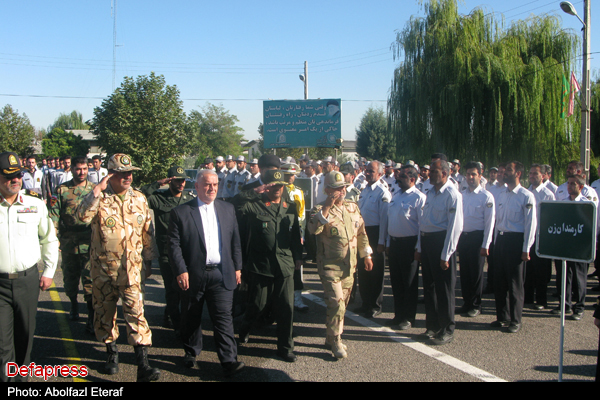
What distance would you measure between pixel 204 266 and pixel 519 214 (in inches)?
171

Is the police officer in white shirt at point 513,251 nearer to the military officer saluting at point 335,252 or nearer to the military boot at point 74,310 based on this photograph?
the military officer saluting at point 335,252

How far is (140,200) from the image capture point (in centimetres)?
488

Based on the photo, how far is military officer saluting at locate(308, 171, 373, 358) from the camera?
4985 mm

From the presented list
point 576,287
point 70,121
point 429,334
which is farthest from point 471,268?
point 70,121

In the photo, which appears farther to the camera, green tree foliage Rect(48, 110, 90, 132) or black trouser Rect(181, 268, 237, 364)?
green tree foliage Rect(48, 110, 90, 132)

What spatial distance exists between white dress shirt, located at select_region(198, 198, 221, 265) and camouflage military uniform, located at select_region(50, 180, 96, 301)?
87.2 inches

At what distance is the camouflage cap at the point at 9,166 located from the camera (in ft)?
12.8

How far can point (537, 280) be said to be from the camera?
23.7 feet

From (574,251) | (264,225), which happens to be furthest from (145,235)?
(574,251)

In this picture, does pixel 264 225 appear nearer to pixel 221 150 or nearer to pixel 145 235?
pixel 145 235

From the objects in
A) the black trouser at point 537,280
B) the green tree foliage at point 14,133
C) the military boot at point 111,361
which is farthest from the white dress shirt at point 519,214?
the green tree foliage at point 14,133

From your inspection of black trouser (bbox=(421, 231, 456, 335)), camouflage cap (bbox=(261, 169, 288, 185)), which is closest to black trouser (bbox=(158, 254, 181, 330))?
camouflage cap (bbox=(261, 169, 288, 185))

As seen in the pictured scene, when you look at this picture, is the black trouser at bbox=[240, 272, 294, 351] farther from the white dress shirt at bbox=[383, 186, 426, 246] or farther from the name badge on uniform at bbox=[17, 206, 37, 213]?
the name badge on uniform at bbox=[17, 206, 37, 213]

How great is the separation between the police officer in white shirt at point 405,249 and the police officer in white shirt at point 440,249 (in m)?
0.35
